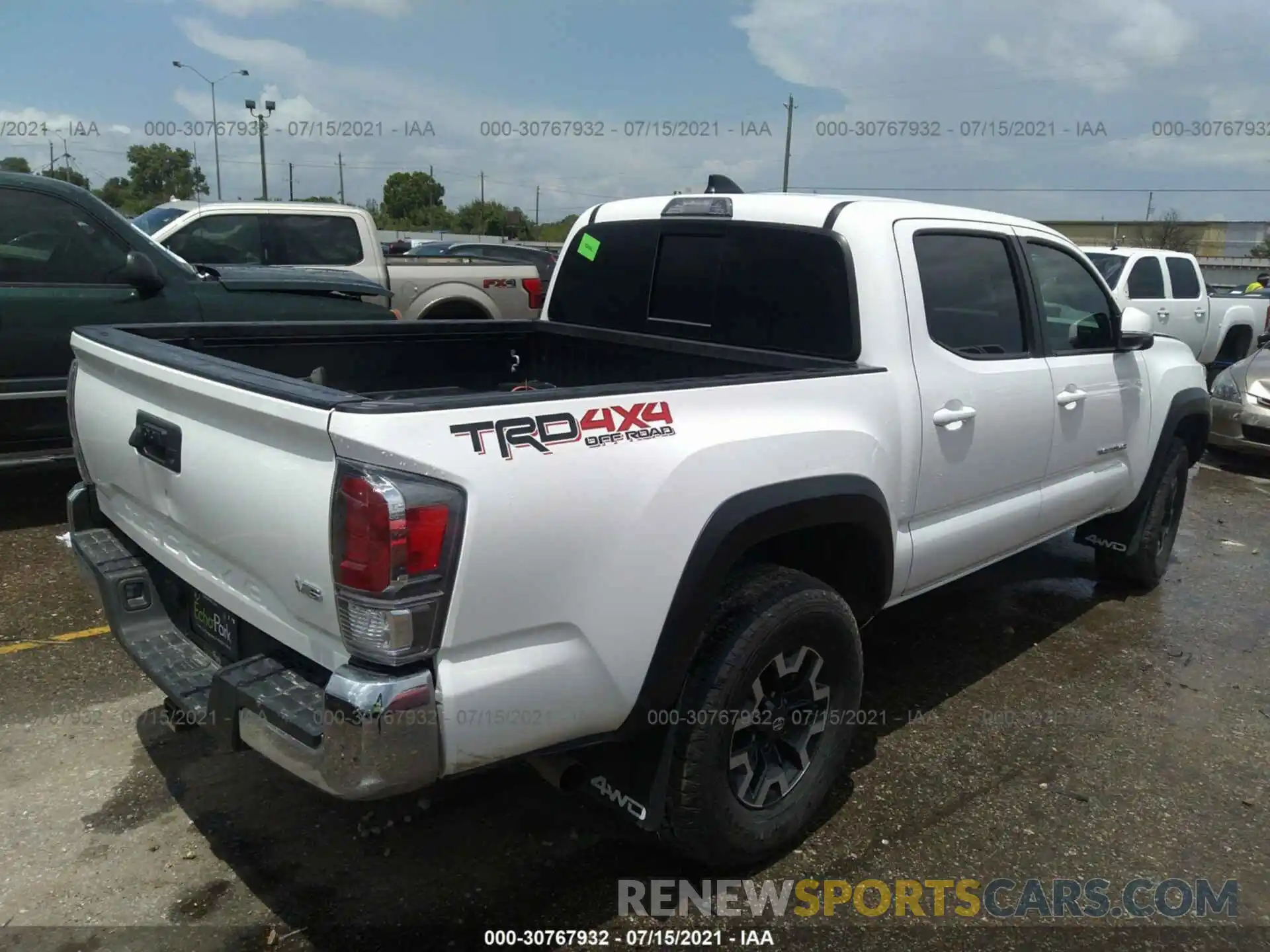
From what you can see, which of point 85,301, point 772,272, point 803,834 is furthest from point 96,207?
point 803,834

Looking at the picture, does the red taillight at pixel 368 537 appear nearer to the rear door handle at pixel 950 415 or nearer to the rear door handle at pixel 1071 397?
the rear door handle at pixel 950 415

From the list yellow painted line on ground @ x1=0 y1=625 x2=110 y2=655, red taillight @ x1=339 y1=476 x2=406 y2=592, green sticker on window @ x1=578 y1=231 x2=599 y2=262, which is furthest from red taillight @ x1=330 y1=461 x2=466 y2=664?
yellow painted line on ground @ x1=0 y1=625 x2=110 y2=655

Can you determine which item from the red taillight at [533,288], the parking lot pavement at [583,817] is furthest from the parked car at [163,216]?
the parking lot pavement at [583,817]

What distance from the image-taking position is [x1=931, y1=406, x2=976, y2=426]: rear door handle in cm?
340

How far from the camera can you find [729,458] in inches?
102

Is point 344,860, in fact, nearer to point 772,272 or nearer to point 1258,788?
point 772,272

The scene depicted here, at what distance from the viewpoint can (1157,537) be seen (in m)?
5.40

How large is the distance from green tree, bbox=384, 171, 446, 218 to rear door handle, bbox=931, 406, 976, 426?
66.1m

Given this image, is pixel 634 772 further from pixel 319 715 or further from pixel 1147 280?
pixel 1147 280

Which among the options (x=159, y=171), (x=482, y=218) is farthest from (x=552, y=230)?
(x=159, y=171)

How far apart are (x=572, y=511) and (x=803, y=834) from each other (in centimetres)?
158

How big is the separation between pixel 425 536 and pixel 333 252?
8266mm

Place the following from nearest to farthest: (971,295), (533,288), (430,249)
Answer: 1. (971,295)
2. (533,288)
3. (430,249)

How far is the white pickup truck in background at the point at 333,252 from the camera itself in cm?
910
